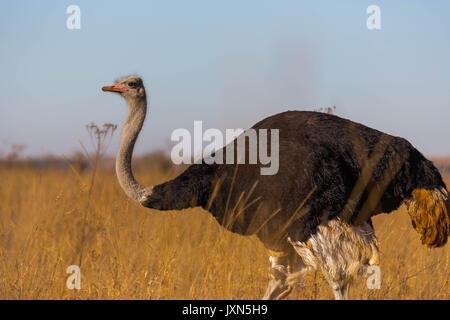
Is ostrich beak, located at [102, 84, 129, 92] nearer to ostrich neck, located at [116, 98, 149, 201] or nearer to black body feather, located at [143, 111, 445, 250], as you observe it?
ostrich neck, located at [116, 98, 149, 201]

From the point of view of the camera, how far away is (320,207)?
185 inches

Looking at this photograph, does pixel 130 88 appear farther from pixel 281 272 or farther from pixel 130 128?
pixel 281 272

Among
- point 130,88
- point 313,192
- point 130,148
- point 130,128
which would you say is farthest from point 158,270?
point 130,88

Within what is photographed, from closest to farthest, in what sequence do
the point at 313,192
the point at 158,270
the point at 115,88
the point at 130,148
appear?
the point at 313,192 < the point at 158,270 < the point at 130,148 < the point at 115,88

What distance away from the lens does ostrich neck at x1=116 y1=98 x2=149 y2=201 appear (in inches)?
204

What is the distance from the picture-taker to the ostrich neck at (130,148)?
17.0 ft

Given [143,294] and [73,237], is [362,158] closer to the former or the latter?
[143,294]

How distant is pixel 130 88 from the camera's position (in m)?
5.43

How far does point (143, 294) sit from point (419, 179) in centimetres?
281

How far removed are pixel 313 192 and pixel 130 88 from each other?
214 cm

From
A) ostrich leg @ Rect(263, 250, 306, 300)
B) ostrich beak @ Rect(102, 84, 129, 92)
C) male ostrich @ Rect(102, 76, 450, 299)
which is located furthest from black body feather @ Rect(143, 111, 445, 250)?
ostrich beak @ Rect(102, 84, 129, 92)

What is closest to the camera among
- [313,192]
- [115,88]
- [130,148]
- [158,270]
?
[313,192]
